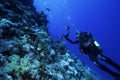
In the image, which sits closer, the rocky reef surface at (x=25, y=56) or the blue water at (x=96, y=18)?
the rocky reef surface at (x=25, y=56)

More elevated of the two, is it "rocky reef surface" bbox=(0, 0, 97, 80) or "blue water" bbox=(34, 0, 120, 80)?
"blue water" bbox=(34, 0, 120, 80)

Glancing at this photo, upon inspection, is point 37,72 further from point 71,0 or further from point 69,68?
point 71,0

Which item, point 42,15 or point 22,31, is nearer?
point 22,31

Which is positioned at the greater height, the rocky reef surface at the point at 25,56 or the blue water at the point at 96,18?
the blue water at the point at 96,18

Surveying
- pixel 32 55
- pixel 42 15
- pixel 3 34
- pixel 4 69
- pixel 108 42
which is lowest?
pixel 4 69

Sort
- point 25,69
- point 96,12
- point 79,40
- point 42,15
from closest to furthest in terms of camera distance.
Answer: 1. point 25,69
2. point 79,40
3. point 42,15
4. point 96,12

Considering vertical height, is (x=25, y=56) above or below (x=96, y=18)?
below

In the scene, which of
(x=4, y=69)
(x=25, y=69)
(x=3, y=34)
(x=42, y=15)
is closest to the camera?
(x=4, y=69)

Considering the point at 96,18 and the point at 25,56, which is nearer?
the point at 25,56

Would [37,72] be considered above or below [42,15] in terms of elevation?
below

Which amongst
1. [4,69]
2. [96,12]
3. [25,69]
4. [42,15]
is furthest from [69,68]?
[96,12]

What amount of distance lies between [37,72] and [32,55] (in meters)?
1.15

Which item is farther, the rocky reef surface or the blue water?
the blue water

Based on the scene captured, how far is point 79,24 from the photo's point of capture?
604ft
